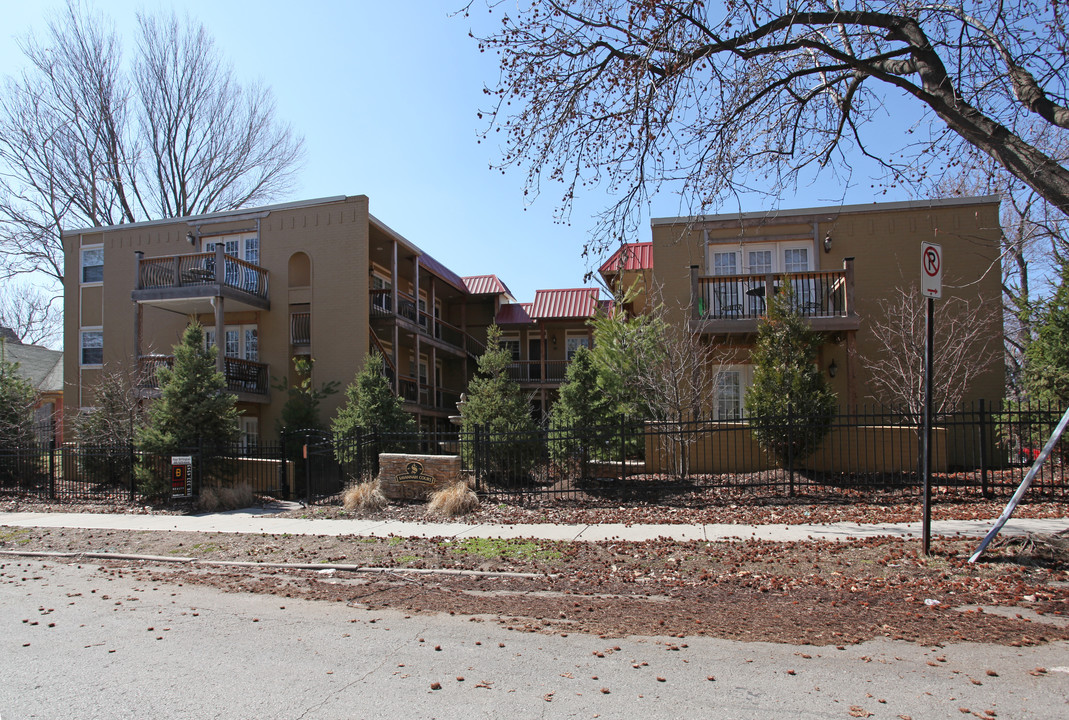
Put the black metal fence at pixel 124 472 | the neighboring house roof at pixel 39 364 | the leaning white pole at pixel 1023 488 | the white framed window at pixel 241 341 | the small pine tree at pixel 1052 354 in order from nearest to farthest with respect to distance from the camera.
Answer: the leaning white pole at pixel 1023 488 < the small pine tree at pixel 1052 354 < the black metal fence at pixel 124 472 < the white framed window at pixel 241 341 < the neighboring house roof at pixel 39 364

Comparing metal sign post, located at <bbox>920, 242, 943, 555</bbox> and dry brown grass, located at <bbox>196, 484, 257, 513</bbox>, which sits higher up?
metal sign post, located at <bbox>920, 242, 943, 555</bbox>

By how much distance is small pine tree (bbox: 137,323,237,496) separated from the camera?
14414 millimetres

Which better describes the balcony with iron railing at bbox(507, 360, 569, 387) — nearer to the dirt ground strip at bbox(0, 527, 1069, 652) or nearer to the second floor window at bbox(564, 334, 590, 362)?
the second floor window at bbox(564, 334, 590, 362)

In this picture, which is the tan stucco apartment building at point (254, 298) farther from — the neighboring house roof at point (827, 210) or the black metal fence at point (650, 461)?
the neighboring house roof at point (827, 210)

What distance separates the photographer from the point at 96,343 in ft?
76.9

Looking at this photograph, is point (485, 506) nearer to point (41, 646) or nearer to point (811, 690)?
point (41, 646)

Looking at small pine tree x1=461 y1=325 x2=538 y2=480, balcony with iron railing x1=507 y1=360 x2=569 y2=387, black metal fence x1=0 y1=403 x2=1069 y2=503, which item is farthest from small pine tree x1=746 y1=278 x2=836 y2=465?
balcony with iron railing x1=507 y1=360 x2=569 y2=387

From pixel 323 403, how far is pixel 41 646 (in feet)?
51.1

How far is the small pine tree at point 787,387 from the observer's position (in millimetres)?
12375

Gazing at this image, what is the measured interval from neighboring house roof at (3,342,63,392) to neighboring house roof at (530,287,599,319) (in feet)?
67.2

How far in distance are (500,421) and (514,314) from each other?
705 inches

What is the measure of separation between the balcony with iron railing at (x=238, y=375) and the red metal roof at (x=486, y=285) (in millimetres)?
11724

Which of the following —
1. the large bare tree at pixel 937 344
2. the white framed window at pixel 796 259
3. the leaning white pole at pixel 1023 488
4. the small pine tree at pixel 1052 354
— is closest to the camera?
the leaning white pole at pixel 1023 488

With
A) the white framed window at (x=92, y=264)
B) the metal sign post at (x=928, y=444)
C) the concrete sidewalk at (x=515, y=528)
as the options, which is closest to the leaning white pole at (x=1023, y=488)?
the metal sign post at (x=928, y=444)
